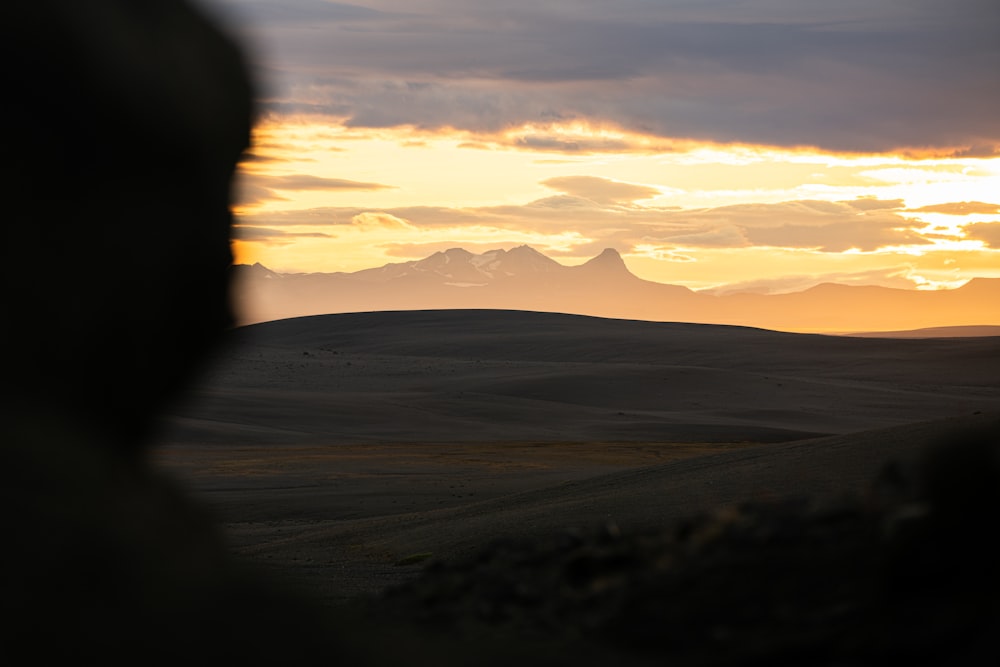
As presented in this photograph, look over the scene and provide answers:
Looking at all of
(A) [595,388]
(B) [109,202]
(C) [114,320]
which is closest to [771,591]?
(C) [114,320]

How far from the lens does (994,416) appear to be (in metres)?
12.5

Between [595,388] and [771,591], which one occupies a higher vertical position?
[771,591]

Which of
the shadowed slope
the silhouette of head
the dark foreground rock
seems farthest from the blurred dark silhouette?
the shadowed slope

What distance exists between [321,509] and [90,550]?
14.7 metres

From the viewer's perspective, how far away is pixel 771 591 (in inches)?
156

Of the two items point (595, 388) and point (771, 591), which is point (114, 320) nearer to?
point (771, 591)

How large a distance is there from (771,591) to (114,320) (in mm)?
2428

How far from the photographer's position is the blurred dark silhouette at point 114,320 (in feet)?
10.2

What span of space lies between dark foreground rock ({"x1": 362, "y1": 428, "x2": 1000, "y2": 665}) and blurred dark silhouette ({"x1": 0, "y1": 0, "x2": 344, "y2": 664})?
829mm

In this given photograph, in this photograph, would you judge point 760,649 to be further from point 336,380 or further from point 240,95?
point 336,380

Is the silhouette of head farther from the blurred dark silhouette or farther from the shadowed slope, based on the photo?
the shadowed slope

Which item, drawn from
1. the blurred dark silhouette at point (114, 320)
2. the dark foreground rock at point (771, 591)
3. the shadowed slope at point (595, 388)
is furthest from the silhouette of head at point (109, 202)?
the shadowed slope at point (595, 388)

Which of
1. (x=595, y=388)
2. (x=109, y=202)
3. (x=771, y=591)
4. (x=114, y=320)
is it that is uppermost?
(x=109, y=202)

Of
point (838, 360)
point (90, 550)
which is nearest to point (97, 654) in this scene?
point (90, 550)
